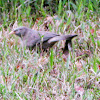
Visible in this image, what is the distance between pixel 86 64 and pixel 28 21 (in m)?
1.91

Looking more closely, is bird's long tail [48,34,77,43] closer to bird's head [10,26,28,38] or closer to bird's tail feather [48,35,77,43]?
bird's tail feather [48,35,77,43]

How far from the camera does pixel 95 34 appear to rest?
566 centimetres

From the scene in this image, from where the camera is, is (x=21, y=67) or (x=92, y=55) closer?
(x=21, y=67)

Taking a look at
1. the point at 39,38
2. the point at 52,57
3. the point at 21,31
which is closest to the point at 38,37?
the point at 39,38

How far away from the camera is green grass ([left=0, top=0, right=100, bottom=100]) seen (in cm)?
430

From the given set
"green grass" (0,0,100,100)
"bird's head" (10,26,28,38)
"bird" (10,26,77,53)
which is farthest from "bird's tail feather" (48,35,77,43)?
"bird's head" (10,26,28,38)

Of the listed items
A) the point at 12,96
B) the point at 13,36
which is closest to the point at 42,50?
the point at 13,36

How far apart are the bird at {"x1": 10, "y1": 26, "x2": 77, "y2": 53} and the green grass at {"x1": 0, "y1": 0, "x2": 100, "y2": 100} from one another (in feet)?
0.47

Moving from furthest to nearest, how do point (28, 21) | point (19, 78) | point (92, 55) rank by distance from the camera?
point (28, 21), point (92, 55), point (19, 78)

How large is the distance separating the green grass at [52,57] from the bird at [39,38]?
0.47 feet

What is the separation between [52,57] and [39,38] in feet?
2.15

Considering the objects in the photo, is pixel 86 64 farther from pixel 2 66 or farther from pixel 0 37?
pixel 0 37

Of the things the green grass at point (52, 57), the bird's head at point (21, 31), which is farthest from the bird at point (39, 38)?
the green grass at point (52, 57)

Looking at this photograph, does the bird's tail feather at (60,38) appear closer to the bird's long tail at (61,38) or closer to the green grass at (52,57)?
the bird's long tail at (61,38)
